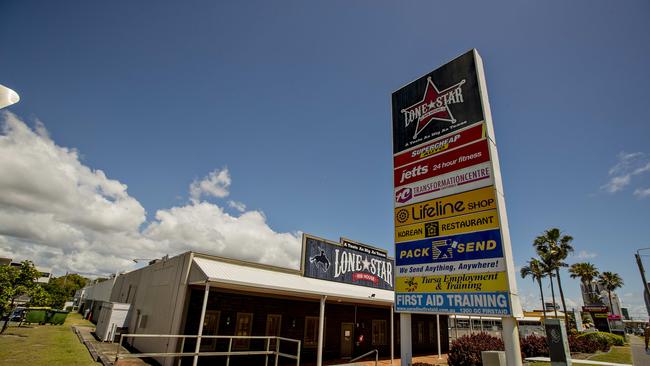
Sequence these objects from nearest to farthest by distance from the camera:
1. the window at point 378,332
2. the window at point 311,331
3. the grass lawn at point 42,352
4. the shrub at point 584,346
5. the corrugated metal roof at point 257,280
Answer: the corrugated metal roof at point 257,280
the grass lawn at point 42,352
the window at point 311,331
the window at point 378,332
the shrub at point 584,346

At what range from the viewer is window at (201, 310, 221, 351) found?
1328 cm

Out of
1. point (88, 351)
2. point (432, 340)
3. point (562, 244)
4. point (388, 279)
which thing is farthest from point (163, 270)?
point (562, 244)

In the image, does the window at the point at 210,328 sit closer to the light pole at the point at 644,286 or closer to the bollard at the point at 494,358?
the bollard at the point at 494,358

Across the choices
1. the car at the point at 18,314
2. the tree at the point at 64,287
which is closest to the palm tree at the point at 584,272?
the car at the point at 18,314

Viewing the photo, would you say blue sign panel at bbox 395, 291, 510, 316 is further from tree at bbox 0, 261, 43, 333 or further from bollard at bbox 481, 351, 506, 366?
tree at bbox 0, 261, 43, 333

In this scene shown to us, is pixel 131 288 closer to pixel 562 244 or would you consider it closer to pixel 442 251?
pixel 442 251

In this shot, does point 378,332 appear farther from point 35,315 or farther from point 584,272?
point 584,272

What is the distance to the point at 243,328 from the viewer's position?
14352 millimetres

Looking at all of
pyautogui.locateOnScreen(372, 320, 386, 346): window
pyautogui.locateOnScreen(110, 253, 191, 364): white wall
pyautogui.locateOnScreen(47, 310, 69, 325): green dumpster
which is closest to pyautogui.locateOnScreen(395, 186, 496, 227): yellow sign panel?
pyautogui.locateOnScreen(110, 253, 191, 364): white wall

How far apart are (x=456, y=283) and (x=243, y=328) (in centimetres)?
1117

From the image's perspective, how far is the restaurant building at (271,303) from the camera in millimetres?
12477

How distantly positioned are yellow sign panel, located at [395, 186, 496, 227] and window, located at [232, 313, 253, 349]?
32.5ft

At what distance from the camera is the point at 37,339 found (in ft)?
57.0

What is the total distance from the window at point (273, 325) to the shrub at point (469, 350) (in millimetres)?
7849
